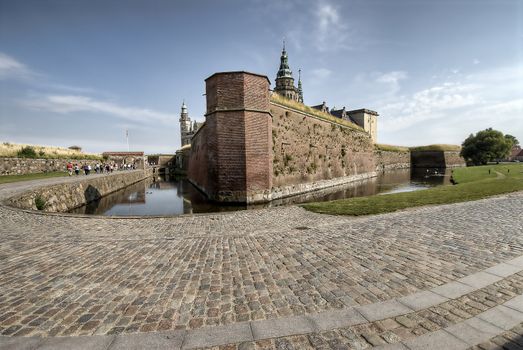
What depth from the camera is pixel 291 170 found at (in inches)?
861

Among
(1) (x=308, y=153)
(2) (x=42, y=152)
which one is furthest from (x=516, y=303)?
(2) (x=42, y=152)

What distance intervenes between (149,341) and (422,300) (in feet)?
11.4

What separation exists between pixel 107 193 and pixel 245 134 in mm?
15662

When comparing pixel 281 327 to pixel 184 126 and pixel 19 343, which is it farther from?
pixel 184 126

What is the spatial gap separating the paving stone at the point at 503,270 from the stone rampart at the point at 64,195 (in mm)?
16231

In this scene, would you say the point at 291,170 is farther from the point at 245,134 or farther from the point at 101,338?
the point at 101,338

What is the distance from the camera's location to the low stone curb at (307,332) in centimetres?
267

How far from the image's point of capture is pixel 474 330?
2785 mm

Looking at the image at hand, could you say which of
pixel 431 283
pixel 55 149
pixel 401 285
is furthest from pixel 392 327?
pixel 55 149

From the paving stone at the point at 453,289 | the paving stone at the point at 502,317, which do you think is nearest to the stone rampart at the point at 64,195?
the paving stone at the point at 453,289

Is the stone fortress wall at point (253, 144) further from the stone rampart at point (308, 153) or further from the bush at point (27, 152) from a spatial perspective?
the bush at point (27, 152)

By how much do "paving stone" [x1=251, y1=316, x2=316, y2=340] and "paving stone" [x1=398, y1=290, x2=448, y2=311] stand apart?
1.41 m

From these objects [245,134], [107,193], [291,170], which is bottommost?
[107,193]

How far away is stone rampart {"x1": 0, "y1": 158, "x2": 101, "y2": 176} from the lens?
2352 cm
